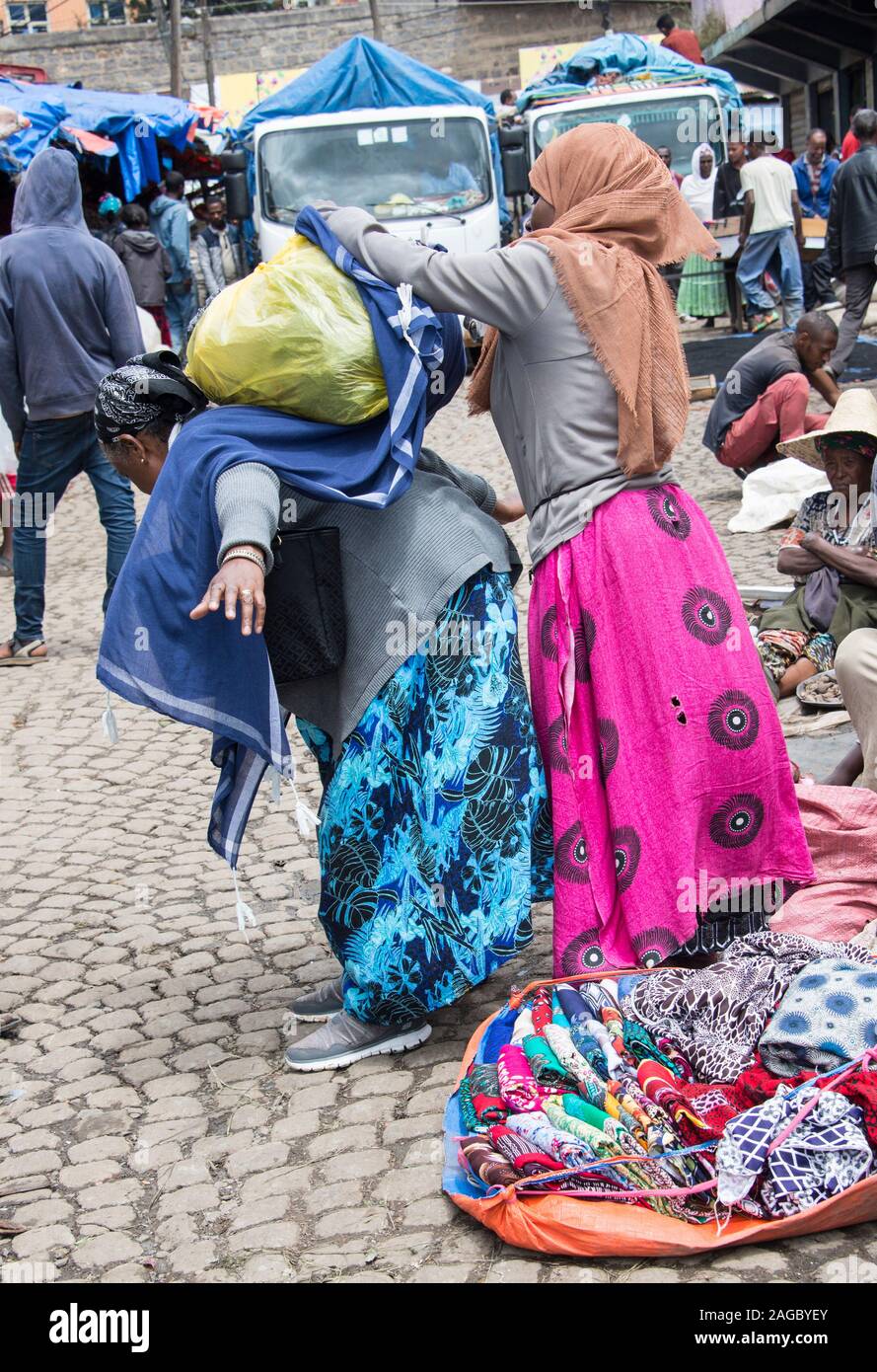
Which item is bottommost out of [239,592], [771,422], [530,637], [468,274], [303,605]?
[771,422]

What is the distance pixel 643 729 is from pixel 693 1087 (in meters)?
0.77

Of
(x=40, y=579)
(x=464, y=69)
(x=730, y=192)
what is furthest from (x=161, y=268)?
(x=464, y=69)

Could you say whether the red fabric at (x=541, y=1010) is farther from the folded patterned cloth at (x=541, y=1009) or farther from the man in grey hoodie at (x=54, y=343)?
the man in grey hoodie at (x=54, y=343)

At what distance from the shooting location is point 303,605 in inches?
116

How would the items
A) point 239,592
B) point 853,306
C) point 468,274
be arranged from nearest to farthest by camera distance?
point 239,592
point 468,274
point 853,306

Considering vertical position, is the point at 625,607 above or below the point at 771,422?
above

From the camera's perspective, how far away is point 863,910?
11.2 ft

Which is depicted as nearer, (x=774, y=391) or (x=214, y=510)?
(x=214, y=510)

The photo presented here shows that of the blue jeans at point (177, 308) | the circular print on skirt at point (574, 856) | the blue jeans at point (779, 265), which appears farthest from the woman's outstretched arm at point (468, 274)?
the blue jeans at point (177, 308)

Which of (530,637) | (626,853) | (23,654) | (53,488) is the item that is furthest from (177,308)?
(626,853)

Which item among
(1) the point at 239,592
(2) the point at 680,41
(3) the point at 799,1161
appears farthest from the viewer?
(2) the point at 680,41

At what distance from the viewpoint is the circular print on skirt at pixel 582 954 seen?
10.0 ft

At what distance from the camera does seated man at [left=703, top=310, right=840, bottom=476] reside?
7.41 metres

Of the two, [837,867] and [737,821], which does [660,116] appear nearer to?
[837,867]
